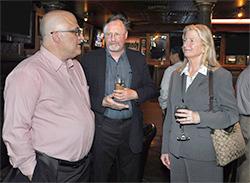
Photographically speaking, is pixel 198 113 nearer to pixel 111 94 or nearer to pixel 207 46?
pixel 207 46

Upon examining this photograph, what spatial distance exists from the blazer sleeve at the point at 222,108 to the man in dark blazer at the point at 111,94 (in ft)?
2.00

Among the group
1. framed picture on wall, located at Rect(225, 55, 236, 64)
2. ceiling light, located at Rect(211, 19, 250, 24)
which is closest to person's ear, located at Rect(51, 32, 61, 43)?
ceiling light, located at Rect(211, 19, 250, 24)

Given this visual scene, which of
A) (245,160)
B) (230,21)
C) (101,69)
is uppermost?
(230,21)

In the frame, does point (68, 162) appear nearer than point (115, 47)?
Yes

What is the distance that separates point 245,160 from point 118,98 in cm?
138

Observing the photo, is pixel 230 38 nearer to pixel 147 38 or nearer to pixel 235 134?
pixel 147 38

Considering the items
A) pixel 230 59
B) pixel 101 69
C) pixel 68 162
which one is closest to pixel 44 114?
pixel 68 162

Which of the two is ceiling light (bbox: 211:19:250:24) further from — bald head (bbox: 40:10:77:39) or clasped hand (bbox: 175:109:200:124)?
bald head (bbox: 40:10:77:39)

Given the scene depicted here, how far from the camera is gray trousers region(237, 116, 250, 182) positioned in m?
2.84

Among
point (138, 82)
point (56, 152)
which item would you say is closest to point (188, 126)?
point (138, 82)

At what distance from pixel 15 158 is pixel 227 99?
4.13 ft

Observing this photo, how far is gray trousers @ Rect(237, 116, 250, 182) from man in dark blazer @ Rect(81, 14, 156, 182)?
2.85ft

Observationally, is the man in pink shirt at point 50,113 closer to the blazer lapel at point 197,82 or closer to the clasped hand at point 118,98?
the clasped hand at point 118,98

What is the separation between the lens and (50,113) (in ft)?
5.98
